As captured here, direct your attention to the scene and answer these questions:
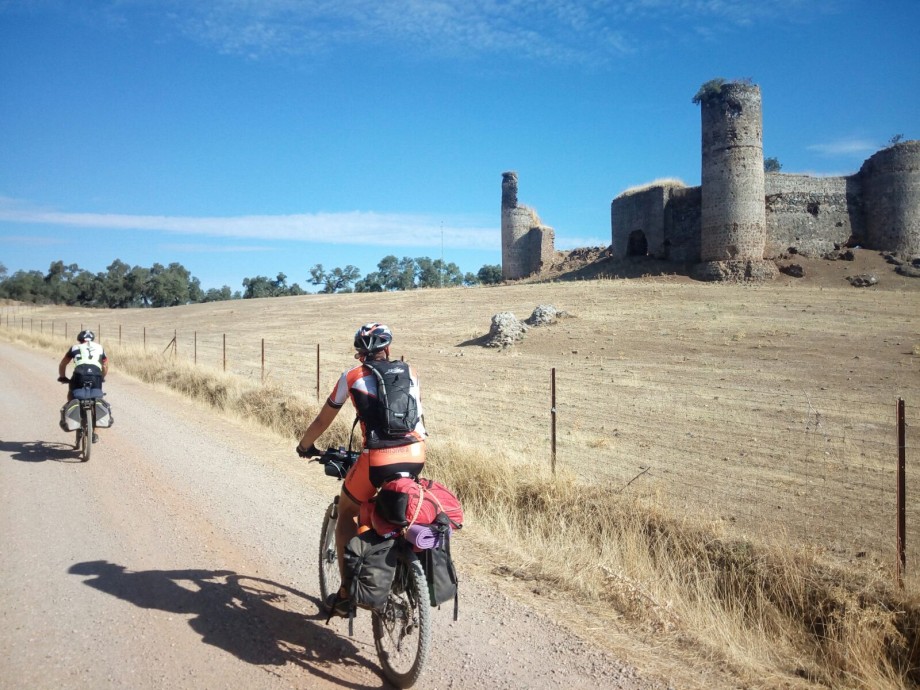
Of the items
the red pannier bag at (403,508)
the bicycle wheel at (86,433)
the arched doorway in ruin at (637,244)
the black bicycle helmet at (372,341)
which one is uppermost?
the arched doorway in ruin at (637,244)

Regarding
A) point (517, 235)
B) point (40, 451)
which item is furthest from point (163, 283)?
point (40, 451)

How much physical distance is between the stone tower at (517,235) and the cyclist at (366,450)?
166 feet

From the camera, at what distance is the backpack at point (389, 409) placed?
388 centimetres

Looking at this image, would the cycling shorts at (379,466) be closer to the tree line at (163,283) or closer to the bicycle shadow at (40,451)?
the bicycle shadow at (40,451)

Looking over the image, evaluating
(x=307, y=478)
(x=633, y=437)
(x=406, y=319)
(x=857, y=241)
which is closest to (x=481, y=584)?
(x=307, y=478)

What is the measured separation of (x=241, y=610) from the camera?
182 inches

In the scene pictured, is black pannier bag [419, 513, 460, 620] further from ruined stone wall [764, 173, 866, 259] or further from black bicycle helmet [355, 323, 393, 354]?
ruined stone wall [764, 173, 866, 259]

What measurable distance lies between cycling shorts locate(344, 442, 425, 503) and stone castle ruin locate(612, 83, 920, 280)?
36.2 m

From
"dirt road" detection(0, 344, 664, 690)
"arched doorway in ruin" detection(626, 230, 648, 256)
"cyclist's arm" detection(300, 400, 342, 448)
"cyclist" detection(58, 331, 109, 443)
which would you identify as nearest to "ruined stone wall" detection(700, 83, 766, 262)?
"arched doorway in ruin" detection(626, 230, 648, 256)

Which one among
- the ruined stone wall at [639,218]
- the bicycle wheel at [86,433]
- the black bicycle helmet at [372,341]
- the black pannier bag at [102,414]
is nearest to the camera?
the black bicycle helmet at [372,341]

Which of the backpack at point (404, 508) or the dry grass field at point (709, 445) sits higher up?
the backpack at point (404, 508)

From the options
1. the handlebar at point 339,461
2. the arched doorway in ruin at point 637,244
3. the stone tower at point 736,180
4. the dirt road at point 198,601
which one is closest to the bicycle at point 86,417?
the dirt road at point 198,601

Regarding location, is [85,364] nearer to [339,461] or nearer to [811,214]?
[339,461]

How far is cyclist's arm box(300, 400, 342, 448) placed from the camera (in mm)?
4176
